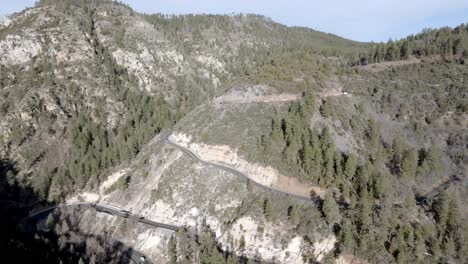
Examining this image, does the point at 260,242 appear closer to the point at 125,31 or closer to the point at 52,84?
the point at 52,84

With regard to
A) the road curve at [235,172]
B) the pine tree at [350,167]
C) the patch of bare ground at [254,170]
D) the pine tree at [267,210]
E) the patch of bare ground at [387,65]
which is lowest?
the pine tree at [267,210]

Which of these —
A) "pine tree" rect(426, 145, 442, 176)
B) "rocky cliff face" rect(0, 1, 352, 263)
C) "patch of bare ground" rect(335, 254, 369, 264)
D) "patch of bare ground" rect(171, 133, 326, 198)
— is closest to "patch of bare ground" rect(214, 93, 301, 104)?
"rocky cliff face" rect(0, 1, 352, 263)

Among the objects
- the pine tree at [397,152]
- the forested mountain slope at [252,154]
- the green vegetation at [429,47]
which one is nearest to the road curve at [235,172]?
the forested mountain slope at [252,154]

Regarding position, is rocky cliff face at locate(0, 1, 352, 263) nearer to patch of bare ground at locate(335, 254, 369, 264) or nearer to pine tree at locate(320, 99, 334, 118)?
patch of bare ground at locate(335, 254, 369, 264)

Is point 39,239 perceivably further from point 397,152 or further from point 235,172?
point 397,152

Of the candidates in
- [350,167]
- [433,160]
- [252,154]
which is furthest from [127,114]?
[433,160]

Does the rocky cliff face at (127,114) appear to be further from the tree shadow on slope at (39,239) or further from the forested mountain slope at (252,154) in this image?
the tree shadow on slope at (39,239)
